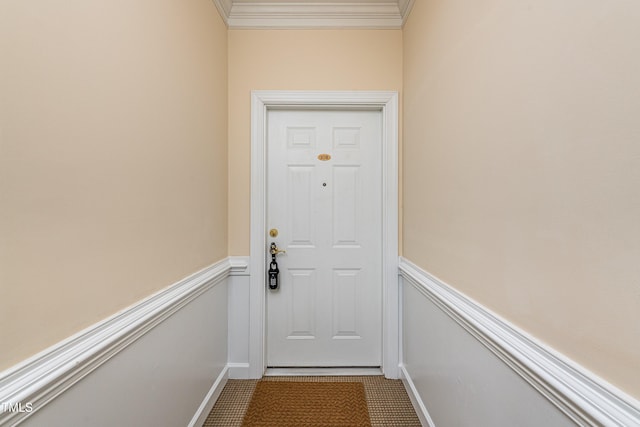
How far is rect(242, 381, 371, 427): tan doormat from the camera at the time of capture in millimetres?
1645

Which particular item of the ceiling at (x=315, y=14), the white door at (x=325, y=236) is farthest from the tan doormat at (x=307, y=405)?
the ceiling at (x=315, y=14)

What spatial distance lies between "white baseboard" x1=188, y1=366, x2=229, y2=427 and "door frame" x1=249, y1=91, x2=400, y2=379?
0.60 ft

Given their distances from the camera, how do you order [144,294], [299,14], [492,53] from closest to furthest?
[492,53] → [144,294] → [299,14]

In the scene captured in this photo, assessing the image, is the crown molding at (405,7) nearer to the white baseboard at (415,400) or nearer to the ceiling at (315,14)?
the ceiling at (315,14)

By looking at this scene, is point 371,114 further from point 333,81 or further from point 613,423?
point 613,423

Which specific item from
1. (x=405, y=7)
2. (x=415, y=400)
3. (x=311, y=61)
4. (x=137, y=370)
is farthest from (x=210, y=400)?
(x=405, y=7)

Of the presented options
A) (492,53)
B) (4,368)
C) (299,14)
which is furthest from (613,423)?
(299,14)

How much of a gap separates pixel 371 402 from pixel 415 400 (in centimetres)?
27

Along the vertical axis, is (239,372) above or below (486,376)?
below

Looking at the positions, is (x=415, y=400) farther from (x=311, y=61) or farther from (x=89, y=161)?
(x=311, y=61)

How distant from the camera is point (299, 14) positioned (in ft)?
6.57

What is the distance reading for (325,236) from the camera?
215 centimetres

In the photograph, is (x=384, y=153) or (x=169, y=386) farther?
(x=384, y=153)

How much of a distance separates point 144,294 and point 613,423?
134cm
